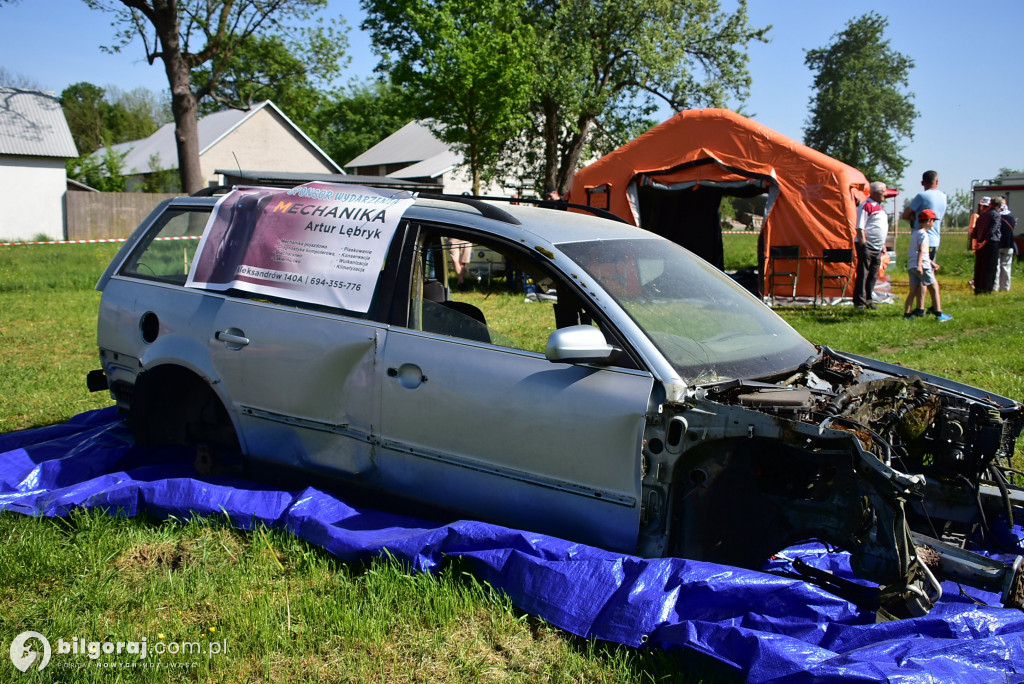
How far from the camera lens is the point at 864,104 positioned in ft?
222

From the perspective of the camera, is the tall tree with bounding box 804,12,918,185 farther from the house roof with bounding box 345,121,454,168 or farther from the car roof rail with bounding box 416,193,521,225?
the car roof rail with bounding box 416,193,521,225

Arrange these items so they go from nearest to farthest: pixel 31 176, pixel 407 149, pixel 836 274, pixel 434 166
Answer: pixel 836 274 < pixel 31 176 < pixel 434 166 < pixel 407 149

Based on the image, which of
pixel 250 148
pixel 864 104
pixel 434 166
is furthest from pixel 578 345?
pixel 864 104

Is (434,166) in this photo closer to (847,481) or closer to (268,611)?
(268,611)

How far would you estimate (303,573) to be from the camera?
144 inches

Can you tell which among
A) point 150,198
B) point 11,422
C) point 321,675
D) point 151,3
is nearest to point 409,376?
point 321,675

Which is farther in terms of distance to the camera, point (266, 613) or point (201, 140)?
point (201, 140)

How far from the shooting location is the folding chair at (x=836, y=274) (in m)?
13.8

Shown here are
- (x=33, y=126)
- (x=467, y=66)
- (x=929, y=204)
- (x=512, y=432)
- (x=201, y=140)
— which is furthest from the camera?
(x=201, y=140)

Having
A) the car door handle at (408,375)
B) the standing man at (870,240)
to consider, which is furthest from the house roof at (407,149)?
the car door handle at (408,375)

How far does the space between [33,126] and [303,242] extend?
1699 inches

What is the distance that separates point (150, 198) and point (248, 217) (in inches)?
1455

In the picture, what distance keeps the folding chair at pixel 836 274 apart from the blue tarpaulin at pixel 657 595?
34.7ft

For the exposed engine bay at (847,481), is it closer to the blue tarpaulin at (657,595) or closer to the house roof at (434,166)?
the blue tarpaulin at (657,595)
